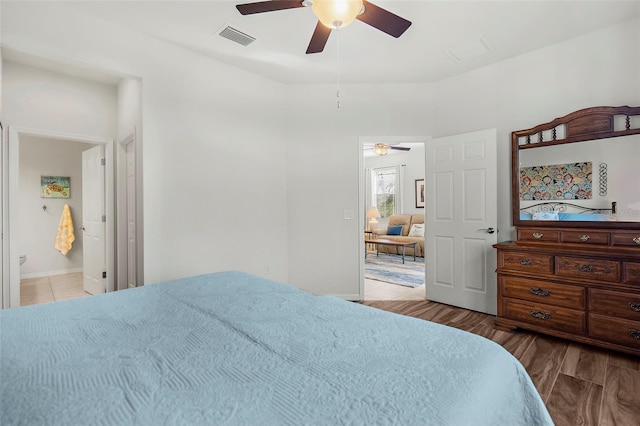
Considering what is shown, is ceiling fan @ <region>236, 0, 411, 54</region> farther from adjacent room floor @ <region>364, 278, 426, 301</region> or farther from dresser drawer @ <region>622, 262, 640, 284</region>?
adjacent room floor @ <region>364, 278, 426, 301</region>

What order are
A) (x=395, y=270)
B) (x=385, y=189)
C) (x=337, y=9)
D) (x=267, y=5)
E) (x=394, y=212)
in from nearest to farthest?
(x=337, y=9) → (x=267, y=5) → (x=395, y=270) → (x=394, y=212) → (x=385, y=189)

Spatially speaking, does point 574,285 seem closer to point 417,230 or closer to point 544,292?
point 544,292

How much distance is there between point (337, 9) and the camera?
65.5 inches

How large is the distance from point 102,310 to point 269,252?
8.23ft

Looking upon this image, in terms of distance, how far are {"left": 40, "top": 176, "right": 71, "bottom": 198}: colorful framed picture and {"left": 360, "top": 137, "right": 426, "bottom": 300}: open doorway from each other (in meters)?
5.34

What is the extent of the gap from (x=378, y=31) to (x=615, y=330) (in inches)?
121

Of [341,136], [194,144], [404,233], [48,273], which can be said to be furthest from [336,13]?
[48,273]

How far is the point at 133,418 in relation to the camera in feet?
2.17

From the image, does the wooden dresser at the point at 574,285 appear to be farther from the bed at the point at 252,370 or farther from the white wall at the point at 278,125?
the bed at the point at 252,370

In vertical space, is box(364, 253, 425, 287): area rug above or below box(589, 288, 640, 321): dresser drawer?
below

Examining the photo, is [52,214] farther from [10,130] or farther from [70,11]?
[70,11]

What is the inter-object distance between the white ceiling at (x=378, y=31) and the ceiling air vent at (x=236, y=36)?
5 cm

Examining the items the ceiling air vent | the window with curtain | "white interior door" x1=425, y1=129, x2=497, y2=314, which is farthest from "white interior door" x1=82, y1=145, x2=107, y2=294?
the window with curtain

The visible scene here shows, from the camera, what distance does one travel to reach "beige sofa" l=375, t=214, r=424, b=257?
6754 millimetres
